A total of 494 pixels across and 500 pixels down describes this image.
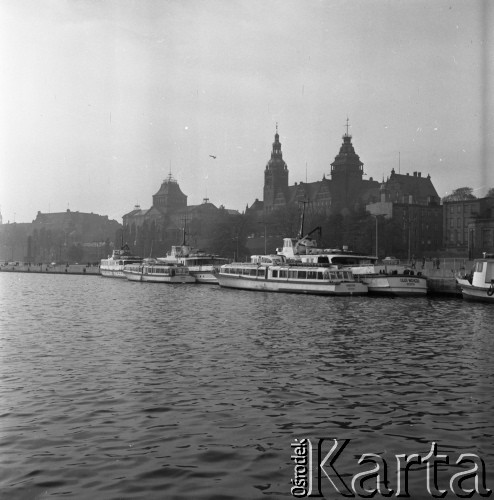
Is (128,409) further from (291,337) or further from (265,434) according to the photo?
(291,337)

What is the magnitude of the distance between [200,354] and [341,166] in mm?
173122

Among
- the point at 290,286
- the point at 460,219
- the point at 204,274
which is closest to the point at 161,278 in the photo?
the point at 204,274

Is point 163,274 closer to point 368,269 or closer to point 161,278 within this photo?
point 161,278

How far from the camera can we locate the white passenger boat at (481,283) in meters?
51.1

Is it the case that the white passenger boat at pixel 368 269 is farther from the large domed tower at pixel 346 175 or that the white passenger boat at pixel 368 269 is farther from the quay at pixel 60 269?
the large domed tower at pixel 346 175

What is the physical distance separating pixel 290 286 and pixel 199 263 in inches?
1302

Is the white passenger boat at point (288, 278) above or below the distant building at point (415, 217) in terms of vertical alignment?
below

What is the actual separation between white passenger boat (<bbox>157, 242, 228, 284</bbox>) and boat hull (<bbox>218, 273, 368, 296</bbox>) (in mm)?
10309

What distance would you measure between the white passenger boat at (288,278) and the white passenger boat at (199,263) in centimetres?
1080

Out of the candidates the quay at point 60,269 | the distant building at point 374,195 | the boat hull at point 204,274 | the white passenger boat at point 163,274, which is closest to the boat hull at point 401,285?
the boat hull at point 204,274

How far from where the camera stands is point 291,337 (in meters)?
28.9

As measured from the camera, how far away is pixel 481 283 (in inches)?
2064

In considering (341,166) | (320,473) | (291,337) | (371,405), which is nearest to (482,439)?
(371,405)

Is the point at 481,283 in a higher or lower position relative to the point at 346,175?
lower
